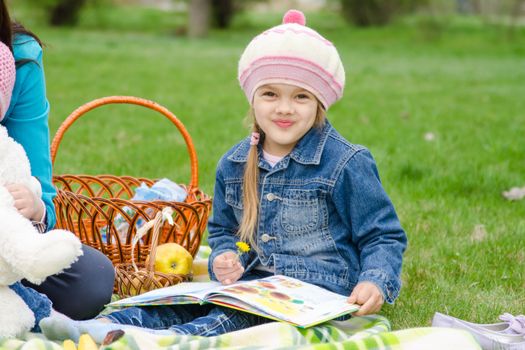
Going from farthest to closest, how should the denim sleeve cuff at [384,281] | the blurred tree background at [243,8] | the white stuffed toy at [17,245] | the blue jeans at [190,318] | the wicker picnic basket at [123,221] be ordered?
1. the blurred tree background at [243,8]
2. the wicker picnic basket at [123,221]
3. the denim sleeve cuff at [384,281]
4. the blue jeans at [190,318]
5. the white stuffed toy at [17,245]

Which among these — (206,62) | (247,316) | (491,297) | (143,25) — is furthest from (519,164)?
(143,25)

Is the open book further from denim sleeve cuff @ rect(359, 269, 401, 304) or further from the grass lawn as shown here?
the grass lawn

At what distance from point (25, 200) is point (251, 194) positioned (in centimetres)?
79

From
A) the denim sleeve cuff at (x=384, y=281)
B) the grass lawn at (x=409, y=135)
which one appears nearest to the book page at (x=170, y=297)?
the denim sleeve cuff at (x=384, y=281)

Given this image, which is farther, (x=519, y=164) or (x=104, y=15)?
(x=104, y=15)

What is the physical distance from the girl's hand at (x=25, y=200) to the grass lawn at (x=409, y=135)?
1.21 m

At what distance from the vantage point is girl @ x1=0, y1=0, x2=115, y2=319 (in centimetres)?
259

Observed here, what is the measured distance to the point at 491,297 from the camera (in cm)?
288

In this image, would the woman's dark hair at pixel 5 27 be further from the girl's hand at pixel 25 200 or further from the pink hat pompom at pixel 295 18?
the pink hat pompom at pixel 295 18

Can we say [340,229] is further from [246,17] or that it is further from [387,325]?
[246,17]

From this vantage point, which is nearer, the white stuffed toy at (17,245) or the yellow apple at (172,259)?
the white stuffed toy at (17,245)

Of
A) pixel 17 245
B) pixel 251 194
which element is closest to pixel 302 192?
pixel 251 194

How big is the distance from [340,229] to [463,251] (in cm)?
92

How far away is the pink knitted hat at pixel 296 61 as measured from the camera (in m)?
2.63
